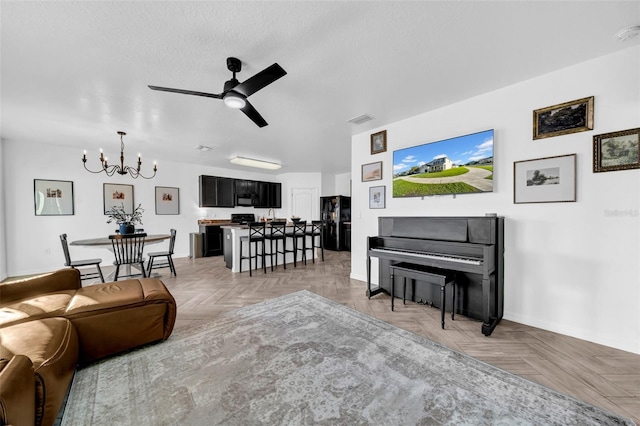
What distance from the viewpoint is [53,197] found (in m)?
4.79

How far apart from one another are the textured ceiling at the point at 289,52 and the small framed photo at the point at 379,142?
309 millimetres

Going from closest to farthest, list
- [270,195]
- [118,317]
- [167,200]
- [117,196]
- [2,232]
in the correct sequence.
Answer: [118,317] → [2,232] → [117,196] → [167,200] → [270,195]

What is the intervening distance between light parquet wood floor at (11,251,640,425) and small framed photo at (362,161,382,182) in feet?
5.61

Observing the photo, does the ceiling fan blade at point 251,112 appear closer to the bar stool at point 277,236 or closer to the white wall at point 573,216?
the white wall at point 573,216

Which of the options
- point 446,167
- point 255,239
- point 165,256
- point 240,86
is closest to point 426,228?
point 446,167

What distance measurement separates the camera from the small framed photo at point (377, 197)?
3758 mm

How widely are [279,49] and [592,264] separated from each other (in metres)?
3.32

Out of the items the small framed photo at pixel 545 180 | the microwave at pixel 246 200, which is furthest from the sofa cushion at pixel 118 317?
the microwave at pixel 246 200

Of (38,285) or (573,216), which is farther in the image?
(573,216)

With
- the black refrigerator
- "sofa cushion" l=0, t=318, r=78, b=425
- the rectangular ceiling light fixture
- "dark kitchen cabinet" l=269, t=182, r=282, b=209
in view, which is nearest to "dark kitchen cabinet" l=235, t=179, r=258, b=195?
"dark kitchen cabinet" l=269, t=182, r=282, b=209

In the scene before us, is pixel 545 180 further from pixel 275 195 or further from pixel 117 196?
pixel 117 196

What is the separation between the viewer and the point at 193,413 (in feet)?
4.55

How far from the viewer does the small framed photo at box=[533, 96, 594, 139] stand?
7.22ft

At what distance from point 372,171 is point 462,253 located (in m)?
1.83
